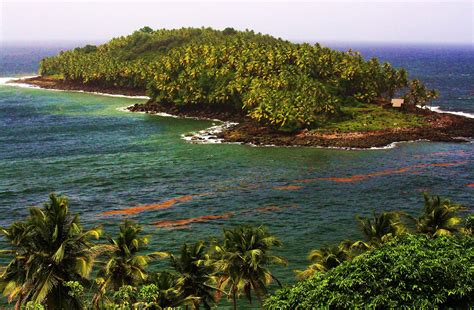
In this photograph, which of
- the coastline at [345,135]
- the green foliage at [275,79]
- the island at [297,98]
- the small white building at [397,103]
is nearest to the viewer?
the coastline at [345,135]

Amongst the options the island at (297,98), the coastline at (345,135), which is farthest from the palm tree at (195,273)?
the island at (297,98)

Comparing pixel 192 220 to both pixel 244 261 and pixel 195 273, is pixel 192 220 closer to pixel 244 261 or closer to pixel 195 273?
pixel 244 261

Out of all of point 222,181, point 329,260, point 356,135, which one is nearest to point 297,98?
point 356,135

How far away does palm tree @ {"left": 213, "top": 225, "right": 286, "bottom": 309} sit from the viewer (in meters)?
44.0

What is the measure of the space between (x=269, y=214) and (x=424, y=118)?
8184 centimetres

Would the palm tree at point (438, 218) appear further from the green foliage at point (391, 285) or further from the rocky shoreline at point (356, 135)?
the rocky shoreline at point (356, 135)

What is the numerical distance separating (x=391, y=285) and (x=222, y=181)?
6709 cm

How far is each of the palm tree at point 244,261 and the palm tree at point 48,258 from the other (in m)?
10.8

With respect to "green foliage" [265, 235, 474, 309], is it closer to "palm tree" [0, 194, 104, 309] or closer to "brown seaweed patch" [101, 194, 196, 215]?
"palm tree" [0, 194, 104, 309]

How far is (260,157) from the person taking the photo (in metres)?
119

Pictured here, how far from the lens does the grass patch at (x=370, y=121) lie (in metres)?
140

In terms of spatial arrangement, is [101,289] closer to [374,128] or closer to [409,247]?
[409,247]

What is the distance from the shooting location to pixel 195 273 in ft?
139

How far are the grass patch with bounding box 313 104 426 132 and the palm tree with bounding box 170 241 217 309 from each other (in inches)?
3899
